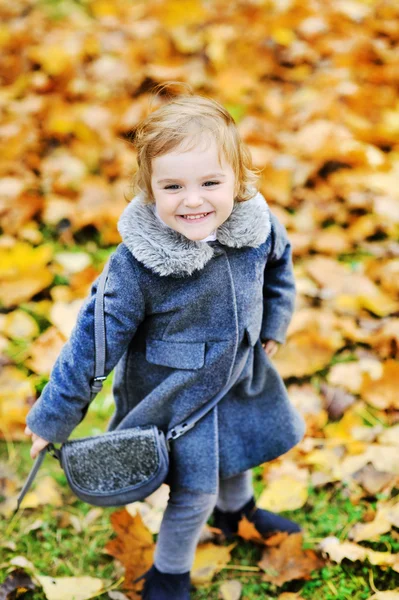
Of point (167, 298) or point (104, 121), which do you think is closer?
point (167, 298)

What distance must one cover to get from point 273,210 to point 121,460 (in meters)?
1.82

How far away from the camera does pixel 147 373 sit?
1587 millimetres

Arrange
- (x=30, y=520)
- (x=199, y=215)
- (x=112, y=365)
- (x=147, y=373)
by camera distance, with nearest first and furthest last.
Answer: (x=199, y=215) < (x=112, y=365) < (x=147, y=373) < (x=30, y=520)

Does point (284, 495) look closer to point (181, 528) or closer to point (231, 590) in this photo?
point (231, 590)

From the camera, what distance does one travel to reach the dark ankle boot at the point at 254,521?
1933 mm

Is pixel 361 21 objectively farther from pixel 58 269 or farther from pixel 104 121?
pixel 58 269

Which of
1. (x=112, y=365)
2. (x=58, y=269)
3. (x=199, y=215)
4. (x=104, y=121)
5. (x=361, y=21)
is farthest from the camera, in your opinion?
(x=361, y=21)

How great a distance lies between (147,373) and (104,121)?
7.68 ft

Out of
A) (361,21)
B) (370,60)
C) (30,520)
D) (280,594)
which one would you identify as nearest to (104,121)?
(370,60)

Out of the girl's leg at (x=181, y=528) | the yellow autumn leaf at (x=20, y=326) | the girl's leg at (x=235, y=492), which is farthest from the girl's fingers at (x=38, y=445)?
the yellow autumn leaf at (x=20, y=326)

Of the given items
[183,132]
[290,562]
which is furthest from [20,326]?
[183,132]

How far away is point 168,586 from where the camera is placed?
1729 mm

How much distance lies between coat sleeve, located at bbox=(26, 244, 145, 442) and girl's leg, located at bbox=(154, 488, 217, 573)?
364 millimetres

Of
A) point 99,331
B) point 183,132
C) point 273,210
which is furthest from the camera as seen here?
point 273,210
